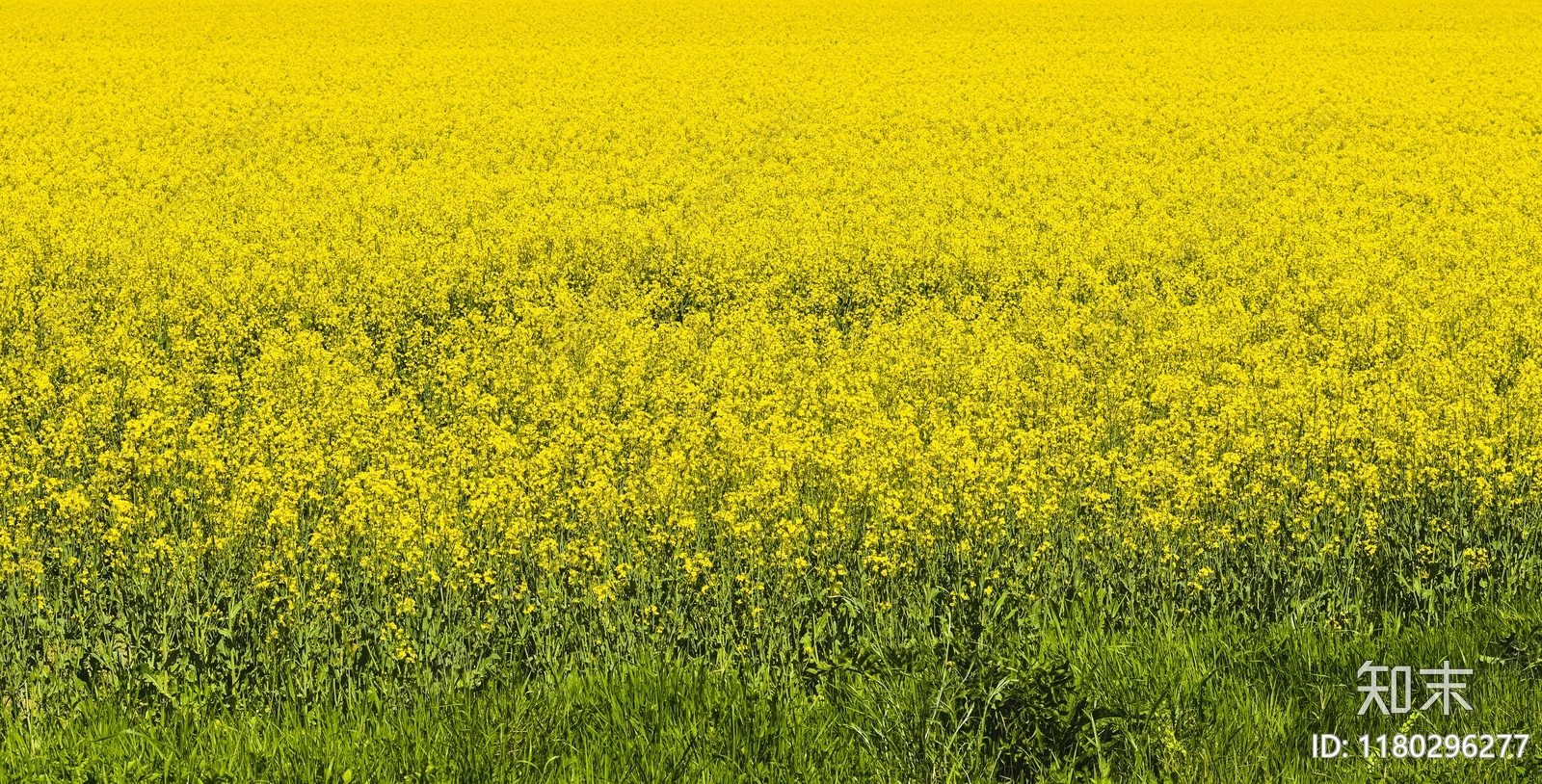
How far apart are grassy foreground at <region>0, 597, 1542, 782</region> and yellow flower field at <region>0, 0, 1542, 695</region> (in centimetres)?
56

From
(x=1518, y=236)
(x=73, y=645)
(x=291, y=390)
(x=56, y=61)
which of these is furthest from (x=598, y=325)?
(x=56, y=61)

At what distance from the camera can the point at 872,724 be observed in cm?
446

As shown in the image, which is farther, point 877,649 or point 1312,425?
point 1312,425

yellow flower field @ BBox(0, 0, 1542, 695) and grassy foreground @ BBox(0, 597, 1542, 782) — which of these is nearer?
grassy foreground @ BBox(0, 597, 1542, 782)

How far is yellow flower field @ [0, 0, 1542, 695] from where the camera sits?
5844 millimetres

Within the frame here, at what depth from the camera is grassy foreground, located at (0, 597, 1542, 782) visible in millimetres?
4168

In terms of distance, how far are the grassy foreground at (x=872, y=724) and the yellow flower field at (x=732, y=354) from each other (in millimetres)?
556

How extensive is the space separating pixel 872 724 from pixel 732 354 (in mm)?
5319

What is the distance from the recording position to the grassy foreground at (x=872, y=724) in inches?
164

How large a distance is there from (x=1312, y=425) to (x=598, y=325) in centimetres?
510

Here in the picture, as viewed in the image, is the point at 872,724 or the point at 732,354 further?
the point at 732,354

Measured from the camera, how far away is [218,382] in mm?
8625

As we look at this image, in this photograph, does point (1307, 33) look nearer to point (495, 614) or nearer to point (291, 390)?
point (291, 390)

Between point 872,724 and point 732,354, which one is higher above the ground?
point 872,724
